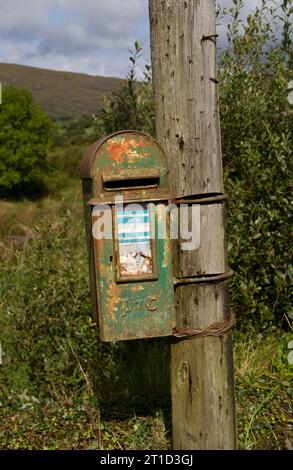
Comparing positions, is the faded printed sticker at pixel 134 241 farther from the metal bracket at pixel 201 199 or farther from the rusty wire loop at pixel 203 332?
the rusty wire loop at pixel 203 332

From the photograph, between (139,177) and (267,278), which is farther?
(267,278)

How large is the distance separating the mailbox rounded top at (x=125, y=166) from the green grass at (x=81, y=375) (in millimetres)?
1582

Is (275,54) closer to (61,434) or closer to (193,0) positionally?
(193,0)

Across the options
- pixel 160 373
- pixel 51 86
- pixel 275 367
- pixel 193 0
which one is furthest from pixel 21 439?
pixel 51 86

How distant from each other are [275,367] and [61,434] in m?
1.61

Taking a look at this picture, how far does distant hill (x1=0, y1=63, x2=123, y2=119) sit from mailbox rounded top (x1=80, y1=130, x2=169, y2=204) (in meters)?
35.9

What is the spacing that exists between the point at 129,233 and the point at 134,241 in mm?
44

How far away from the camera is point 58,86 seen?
1855 inches

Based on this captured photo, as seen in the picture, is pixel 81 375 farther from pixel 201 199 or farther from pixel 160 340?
pixel 201 199

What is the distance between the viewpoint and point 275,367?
422 cm

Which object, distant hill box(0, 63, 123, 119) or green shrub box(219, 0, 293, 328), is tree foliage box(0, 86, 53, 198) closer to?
distant hill box(0, 63, 123, 119)

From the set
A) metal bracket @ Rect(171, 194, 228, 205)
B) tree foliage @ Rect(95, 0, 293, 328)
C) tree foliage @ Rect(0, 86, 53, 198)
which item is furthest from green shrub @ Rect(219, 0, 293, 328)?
tree foliage @ Rect(0, 86, 53, 198)

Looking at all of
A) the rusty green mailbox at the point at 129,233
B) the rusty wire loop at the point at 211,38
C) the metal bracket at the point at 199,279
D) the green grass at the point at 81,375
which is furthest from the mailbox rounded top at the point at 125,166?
the green grass at the point at 81,375

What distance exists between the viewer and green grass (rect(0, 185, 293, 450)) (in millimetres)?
3525
